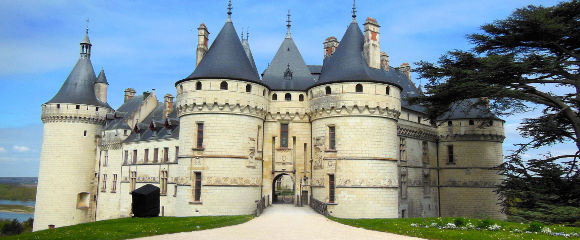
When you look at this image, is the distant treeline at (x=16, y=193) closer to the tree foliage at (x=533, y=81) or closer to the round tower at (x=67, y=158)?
the round tower at (x=67, y=158)

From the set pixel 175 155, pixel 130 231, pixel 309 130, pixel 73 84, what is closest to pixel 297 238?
pixel 130 231

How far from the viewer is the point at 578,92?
776 inches

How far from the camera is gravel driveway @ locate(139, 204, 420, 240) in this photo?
1385cm

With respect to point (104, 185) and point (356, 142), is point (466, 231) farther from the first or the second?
point (104, 185)

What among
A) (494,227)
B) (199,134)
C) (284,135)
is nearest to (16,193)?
(199,134)

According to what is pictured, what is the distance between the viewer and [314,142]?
25.2 m

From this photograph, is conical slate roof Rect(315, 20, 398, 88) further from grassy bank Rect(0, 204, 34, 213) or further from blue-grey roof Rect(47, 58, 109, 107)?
grassy bank Rect(0, 204, 34, 213)

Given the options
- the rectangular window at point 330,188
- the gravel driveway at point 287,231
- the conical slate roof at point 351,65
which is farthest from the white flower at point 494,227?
the conical slate roof at point 351,65

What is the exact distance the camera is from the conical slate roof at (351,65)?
24.3 meters

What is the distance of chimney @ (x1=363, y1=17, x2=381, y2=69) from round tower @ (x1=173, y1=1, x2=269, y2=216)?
255 inches

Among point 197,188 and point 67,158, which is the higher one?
point 67,158

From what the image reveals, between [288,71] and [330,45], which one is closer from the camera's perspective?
[288,71]

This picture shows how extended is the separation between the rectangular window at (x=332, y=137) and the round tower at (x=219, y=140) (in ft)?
13.2

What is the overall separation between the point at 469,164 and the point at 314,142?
15.8m
